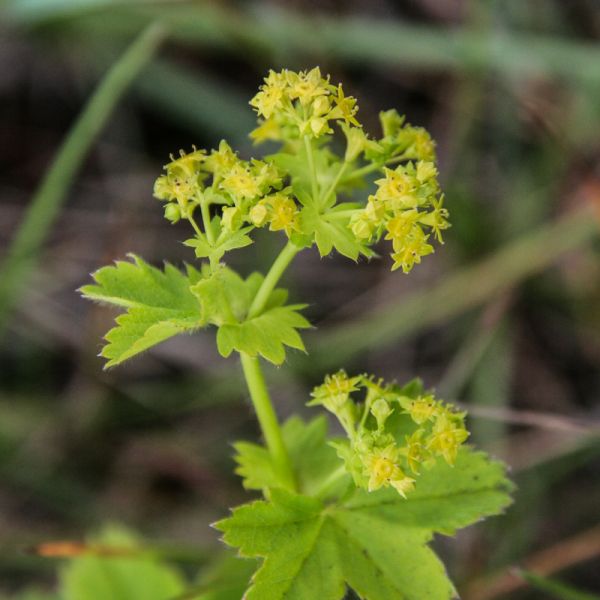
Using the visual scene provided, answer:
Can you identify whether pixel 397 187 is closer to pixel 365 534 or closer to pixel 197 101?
pixel 365 534

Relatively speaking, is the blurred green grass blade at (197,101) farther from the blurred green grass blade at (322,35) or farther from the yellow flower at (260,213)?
the yellow flower at (260,213)

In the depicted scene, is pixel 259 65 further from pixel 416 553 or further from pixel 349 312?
pixel 416 553

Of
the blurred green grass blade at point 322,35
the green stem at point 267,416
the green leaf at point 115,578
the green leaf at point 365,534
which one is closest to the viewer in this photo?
the green leaf at point 365,534

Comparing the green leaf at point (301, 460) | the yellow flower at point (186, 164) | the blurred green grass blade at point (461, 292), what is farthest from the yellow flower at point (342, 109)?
the blurred green grass blade at point (461, 292)

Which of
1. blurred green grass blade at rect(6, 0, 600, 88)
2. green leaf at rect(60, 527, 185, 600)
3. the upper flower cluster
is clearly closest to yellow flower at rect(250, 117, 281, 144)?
the upper flower cluster

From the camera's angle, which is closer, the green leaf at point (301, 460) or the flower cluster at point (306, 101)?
the flower cluster at point (306, 101)

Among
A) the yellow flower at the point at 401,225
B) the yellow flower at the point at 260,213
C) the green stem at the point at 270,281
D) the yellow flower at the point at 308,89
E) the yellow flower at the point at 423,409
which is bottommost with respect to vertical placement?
the yellow flower at the point at 423,409

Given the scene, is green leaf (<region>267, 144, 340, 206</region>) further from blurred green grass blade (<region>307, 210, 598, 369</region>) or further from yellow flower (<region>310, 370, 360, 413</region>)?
blurred green grass blade (<region>307, 210, 598, 369</region>)

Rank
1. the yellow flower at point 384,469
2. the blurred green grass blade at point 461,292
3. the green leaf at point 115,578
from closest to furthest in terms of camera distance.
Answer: the yellow flower at point 384,469 → the green leaf at point 115,578 → the blurred green grass blade at point 461,292

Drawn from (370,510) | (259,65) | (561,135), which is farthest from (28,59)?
(370,510)
